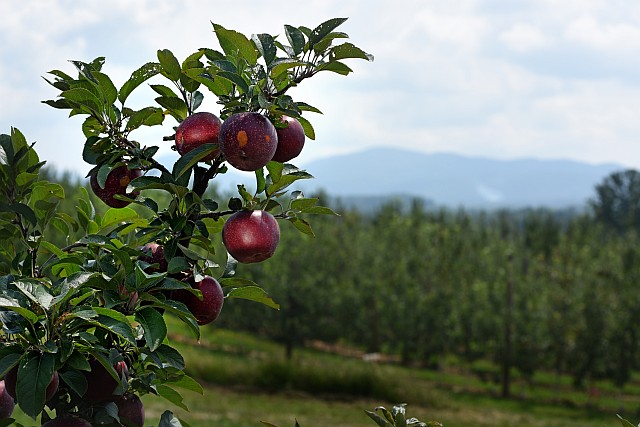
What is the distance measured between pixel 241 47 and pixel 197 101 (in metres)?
0.19

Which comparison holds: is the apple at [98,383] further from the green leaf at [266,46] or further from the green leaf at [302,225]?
the green leaf at [266,46]

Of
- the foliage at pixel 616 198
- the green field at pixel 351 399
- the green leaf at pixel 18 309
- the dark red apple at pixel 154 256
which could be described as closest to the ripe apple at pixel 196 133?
the dark red apple at pixel 154 256

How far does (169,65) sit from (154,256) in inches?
15.2

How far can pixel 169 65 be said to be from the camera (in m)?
1.52

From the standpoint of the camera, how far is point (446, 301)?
22.8 meters

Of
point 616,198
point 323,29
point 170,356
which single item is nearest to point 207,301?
point 170,356

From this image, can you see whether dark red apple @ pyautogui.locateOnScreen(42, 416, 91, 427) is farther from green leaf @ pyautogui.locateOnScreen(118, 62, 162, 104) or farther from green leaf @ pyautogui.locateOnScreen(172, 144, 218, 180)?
green leaf @ pyautogui.locateOnScreen(118, 62, 162, 104)

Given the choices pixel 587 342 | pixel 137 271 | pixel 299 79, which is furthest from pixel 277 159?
pixel 587 342

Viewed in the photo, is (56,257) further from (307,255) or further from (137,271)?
(307,255)

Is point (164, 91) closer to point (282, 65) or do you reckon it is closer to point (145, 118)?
point (145, 118)

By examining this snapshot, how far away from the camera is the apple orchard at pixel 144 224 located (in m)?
1.32

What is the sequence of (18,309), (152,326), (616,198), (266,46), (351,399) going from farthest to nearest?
(616,198)
(351,399)
(266,46)
(152,326)
(18,309)

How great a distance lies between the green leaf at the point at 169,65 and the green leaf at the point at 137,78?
3 centimetres

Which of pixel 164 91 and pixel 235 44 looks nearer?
pixel 235 44
